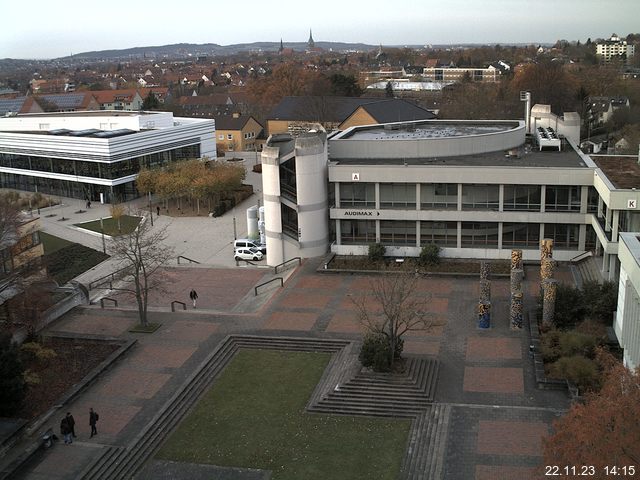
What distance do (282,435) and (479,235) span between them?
2110cm

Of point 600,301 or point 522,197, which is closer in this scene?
point 600,301

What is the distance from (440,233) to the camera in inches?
1626

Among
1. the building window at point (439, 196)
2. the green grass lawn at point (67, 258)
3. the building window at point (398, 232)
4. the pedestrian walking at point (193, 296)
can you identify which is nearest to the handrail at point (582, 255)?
the building window at point (439, 196)

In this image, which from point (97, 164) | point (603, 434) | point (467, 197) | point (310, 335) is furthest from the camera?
point (97, 164)

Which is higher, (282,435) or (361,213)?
(361,213)

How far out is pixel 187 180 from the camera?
58781 millimetres

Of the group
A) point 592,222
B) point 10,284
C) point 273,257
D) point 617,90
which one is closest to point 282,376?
point 10,284

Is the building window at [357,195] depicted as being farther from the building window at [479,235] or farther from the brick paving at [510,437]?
the brick paving at [510,437]

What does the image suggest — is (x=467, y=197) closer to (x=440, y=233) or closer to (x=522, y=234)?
(x=440, y=233)

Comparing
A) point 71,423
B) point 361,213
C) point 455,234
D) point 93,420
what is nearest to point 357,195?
point 361,213

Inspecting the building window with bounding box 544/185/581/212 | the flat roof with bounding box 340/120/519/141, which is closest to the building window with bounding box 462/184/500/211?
the building window with bounding box 544/185/581/212

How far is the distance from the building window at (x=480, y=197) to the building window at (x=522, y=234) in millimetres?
1420

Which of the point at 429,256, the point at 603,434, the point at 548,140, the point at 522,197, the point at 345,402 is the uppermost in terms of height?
the point at 548,140

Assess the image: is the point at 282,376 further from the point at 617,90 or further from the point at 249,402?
the point at 617,90
